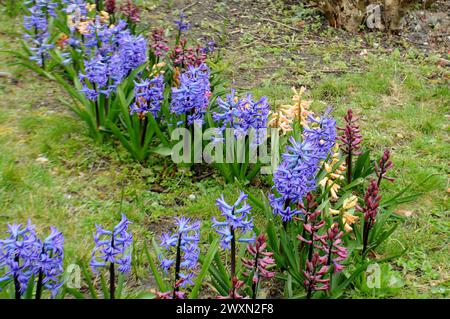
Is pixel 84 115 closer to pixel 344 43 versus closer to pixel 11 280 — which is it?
pixel 11 280

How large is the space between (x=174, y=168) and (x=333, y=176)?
1.18 metres

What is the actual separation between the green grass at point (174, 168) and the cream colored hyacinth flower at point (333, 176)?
443 mm

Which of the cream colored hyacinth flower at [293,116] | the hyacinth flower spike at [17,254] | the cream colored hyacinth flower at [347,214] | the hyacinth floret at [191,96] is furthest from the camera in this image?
the cream colored hyacinth flower at [293,116]

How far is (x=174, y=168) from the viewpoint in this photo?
393cm

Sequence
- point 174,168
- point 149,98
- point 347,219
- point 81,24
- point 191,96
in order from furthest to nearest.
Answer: point 81,24, point 174,168, point 149,98, point 191,96, point 347,219

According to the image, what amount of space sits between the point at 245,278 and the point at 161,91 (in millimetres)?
1595

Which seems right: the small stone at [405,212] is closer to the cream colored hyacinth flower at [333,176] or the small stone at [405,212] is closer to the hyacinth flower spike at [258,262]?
the cream colored hyacinth flower at [333,176]

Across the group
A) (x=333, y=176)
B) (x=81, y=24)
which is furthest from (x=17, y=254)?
(x=81, y=24)

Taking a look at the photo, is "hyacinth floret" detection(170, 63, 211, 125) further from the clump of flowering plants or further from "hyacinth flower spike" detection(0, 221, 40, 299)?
"hyacinth flower spike" detection(0, 221, 40, 299)

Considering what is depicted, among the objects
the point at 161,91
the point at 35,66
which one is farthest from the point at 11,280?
the point at 35,66

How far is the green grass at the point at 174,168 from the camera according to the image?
3.34m

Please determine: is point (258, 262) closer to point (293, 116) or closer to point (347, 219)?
point (347, 219)

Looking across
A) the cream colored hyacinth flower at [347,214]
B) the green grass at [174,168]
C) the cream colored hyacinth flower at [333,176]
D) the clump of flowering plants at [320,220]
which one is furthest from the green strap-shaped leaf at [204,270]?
the cream colored hyacinth flower at [333,176]

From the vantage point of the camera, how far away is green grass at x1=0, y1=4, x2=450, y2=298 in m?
3.34
